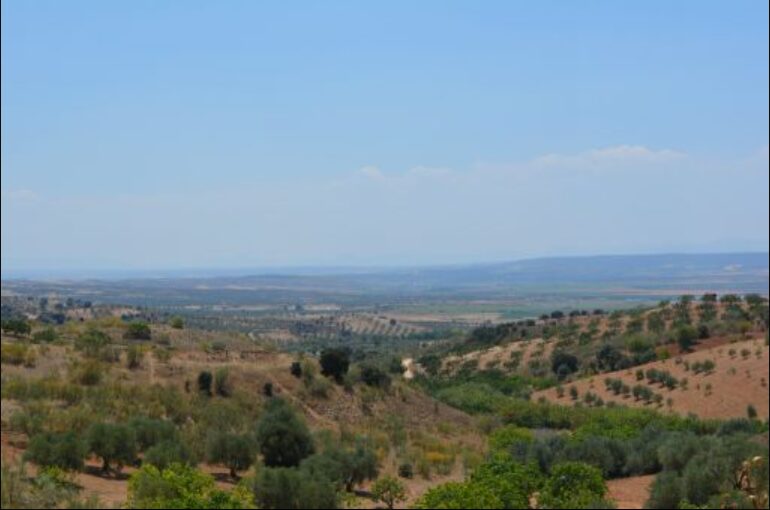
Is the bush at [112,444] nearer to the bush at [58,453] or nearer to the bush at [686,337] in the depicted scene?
the bush at [58,453]

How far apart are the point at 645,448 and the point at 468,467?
5431mm

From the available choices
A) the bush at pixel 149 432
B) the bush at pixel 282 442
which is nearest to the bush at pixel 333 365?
the bush at pixel 282 442

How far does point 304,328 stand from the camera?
132 meters

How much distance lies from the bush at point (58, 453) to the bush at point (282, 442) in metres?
5.37

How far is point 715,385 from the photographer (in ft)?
158

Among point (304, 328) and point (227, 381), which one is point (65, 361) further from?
point (304, 328)

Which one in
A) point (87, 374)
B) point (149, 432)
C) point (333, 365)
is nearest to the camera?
point (149, 432)

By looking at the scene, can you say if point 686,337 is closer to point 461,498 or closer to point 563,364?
point 563,364

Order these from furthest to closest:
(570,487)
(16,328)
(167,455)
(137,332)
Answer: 1. (137,332)
2. (16,328)
3. (167,455)
4. (570,487)

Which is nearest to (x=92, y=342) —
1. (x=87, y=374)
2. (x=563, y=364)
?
(x=87, y=374)

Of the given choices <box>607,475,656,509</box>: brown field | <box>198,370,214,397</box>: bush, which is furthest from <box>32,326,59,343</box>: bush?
<box>607,475,656,509</box>: brown field

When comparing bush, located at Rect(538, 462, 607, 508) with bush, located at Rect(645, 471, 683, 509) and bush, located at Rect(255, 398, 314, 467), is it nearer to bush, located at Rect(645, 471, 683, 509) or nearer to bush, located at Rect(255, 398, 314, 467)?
bush, located at Rect(645, 471, 683, 509)

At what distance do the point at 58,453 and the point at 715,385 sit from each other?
3755 cm

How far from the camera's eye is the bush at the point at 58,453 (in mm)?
21016
